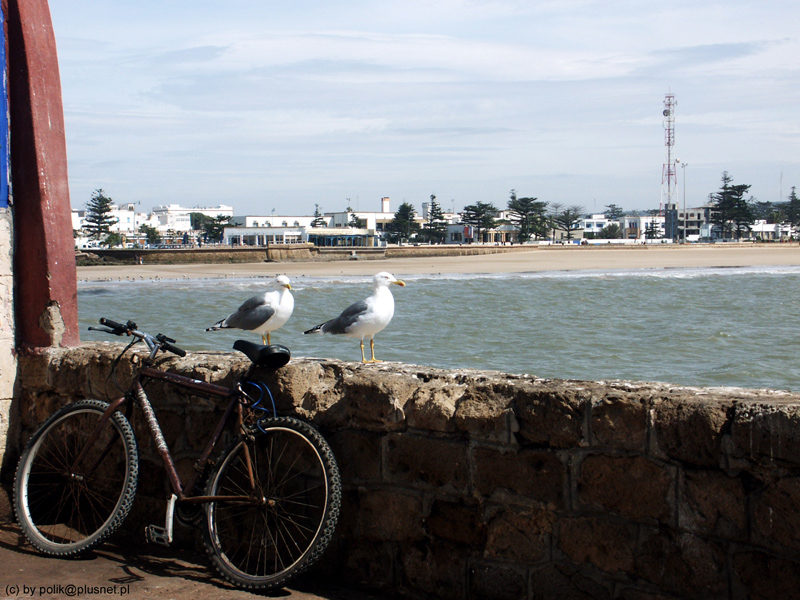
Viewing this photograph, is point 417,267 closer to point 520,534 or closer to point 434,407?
point 434,407

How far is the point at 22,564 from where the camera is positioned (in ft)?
11.9

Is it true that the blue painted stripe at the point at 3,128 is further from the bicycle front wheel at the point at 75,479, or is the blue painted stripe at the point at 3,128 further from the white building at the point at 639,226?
the white building at the point at 639,226

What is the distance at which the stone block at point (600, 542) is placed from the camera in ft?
9.18

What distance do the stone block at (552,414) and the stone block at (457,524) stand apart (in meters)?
0.41

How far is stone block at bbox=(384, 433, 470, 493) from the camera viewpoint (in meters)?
3.14

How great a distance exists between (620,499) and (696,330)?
1786 centimetres

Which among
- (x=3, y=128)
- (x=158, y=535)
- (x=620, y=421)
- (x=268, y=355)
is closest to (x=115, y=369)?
(x=158, y=535)

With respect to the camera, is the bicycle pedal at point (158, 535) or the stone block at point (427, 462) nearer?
the stone block at point (427, 462)

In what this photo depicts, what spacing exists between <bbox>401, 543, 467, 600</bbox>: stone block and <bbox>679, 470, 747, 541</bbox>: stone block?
3.08 ft

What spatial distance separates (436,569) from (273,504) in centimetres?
74

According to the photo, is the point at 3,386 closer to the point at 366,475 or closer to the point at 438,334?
the point at 366,475

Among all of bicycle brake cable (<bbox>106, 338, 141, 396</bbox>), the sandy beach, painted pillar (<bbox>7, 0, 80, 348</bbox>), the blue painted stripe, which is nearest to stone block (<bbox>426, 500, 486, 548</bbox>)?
bicycle brake cable (<bbox>106, 338, 141, 396</bbox>)

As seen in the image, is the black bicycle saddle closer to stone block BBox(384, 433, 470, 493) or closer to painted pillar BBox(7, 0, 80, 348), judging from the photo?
stone block BBox(384, 433, 470, 493)

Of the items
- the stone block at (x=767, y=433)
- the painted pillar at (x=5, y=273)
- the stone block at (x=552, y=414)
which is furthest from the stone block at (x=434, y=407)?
the painted pillar at (x=5, y=273)
